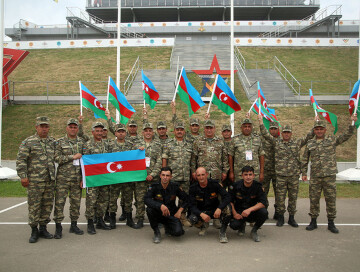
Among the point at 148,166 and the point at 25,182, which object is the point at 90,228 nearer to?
the point at 25,182

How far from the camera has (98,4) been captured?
156ft

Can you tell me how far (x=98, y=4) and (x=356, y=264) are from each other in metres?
50.1

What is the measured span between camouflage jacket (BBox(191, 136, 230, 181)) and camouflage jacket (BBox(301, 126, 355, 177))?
1.69 meters

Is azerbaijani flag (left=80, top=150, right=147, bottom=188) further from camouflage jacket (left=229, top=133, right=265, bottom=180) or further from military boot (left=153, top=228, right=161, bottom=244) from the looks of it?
camouflage jacket (left=229, top=133, right=265, bottom=180)

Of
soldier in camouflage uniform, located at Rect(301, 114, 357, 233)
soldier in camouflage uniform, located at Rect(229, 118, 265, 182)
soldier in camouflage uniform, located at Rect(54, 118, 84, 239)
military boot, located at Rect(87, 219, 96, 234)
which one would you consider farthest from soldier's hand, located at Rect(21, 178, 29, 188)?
soldier in camouflage uniform, located at Rect(301, 114, 357, 233)

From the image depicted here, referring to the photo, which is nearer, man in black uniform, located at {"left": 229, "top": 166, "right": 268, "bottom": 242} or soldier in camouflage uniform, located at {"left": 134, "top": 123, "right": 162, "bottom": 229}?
man in black uniform, located at {"left": 229, "top": 166, "right": 268, "bottom": 242}

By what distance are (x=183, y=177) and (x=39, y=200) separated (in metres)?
2.85

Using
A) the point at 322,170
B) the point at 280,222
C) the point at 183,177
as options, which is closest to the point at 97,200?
the point at 183,177

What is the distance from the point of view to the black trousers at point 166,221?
580 cm

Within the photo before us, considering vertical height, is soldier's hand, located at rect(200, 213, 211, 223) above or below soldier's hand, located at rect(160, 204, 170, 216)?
below

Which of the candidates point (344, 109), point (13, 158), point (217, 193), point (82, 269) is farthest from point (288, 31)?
point (82, 269)

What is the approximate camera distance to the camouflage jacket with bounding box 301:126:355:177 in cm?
653

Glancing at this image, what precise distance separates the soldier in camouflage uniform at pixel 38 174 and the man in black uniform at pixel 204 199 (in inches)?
105

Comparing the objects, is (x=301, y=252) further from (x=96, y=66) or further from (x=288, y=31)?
(x=288, y=31)
